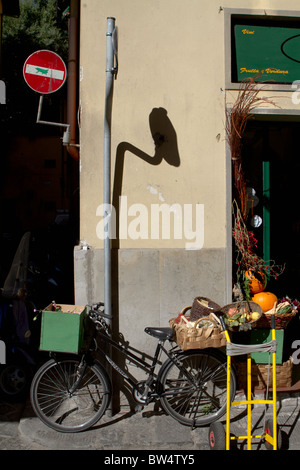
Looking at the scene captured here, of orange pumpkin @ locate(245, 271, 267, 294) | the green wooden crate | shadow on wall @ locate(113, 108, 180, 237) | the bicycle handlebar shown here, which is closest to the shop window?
shadow on wall @ locate(113, 108, 180, 237)

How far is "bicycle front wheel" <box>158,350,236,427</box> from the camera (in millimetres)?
4227

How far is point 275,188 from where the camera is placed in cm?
518

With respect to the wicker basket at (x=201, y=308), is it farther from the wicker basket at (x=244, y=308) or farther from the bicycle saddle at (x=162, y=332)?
the bicycle saddle at (x=162, y=332)

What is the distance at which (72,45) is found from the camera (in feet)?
16.5

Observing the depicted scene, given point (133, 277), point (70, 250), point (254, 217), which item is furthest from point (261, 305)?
point (70, 250)

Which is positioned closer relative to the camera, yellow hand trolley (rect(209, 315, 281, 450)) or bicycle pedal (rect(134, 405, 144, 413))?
yellow hand trolley (rect(209, 315, 281, 450))

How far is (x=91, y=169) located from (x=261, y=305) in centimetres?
232

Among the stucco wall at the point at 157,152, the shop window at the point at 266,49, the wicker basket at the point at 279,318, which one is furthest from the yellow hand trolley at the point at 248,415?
the shop window at the point at 266,49

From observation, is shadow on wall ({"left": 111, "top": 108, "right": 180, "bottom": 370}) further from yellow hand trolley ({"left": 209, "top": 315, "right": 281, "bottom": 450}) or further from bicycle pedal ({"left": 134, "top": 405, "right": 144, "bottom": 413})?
yellow hand trolley ({"left": 209, "top": 315, "right": 281, "bottom": 450})

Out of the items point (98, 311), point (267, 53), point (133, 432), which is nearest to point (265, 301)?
point (98, 311)

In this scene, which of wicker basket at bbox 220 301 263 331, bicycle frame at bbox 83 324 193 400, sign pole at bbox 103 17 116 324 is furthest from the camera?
sign pole at bbox 103 17 116 324

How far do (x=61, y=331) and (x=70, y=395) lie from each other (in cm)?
73

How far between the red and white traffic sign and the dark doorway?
2.20 m
